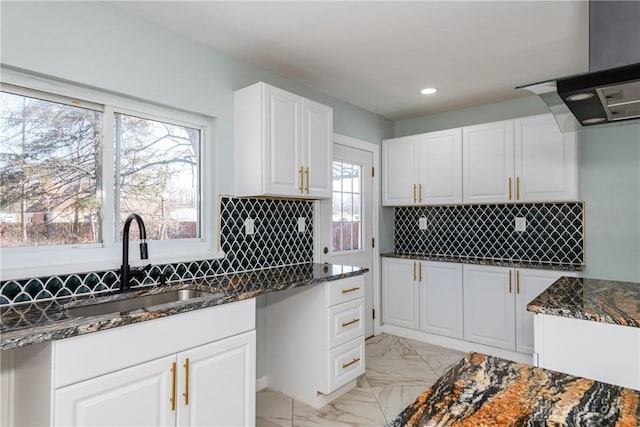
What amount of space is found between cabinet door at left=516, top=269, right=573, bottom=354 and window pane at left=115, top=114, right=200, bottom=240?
269 centimetres

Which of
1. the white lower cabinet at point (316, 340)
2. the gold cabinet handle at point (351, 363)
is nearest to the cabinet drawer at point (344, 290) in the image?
the white lower cabinet at point (316, 340)

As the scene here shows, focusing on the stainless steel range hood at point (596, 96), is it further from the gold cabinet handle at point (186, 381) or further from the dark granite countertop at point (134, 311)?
the gold cabinet handle at point (186, 381)

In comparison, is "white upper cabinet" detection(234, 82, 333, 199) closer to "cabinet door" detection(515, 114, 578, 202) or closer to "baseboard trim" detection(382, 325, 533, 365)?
"cabinet door" detection(515, 114, 578, 202)

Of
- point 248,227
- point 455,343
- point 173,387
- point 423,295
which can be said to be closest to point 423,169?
point 423,295

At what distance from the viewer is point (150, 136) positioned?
2365mm

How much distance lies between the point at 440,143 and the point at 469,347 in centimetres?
199

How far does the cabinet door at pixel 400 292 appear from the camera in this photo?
3.95m

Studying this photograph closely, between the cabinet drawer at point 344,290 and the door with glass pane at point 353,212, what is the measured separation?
78 centimetres

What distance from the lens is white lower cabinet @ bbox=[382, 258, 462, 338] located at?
369 cm

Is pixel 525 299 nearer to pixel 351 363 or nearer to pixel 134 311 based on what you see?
pixel 351 363

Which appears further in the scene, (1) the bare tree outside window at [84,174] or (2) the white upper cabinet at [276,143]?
(2) the white upper cabinet at [276,143]

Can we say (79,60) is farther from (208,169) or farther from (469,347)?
(469,347)

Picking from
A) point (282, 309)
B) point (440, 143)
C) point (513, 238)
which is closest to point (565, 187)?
point (513, 238)

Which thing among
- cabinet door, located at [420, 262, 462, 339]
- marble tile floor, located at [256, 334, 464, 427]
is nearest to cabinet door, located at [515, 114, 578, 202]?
cabinet door, located at [420, 262, 462, 339]
